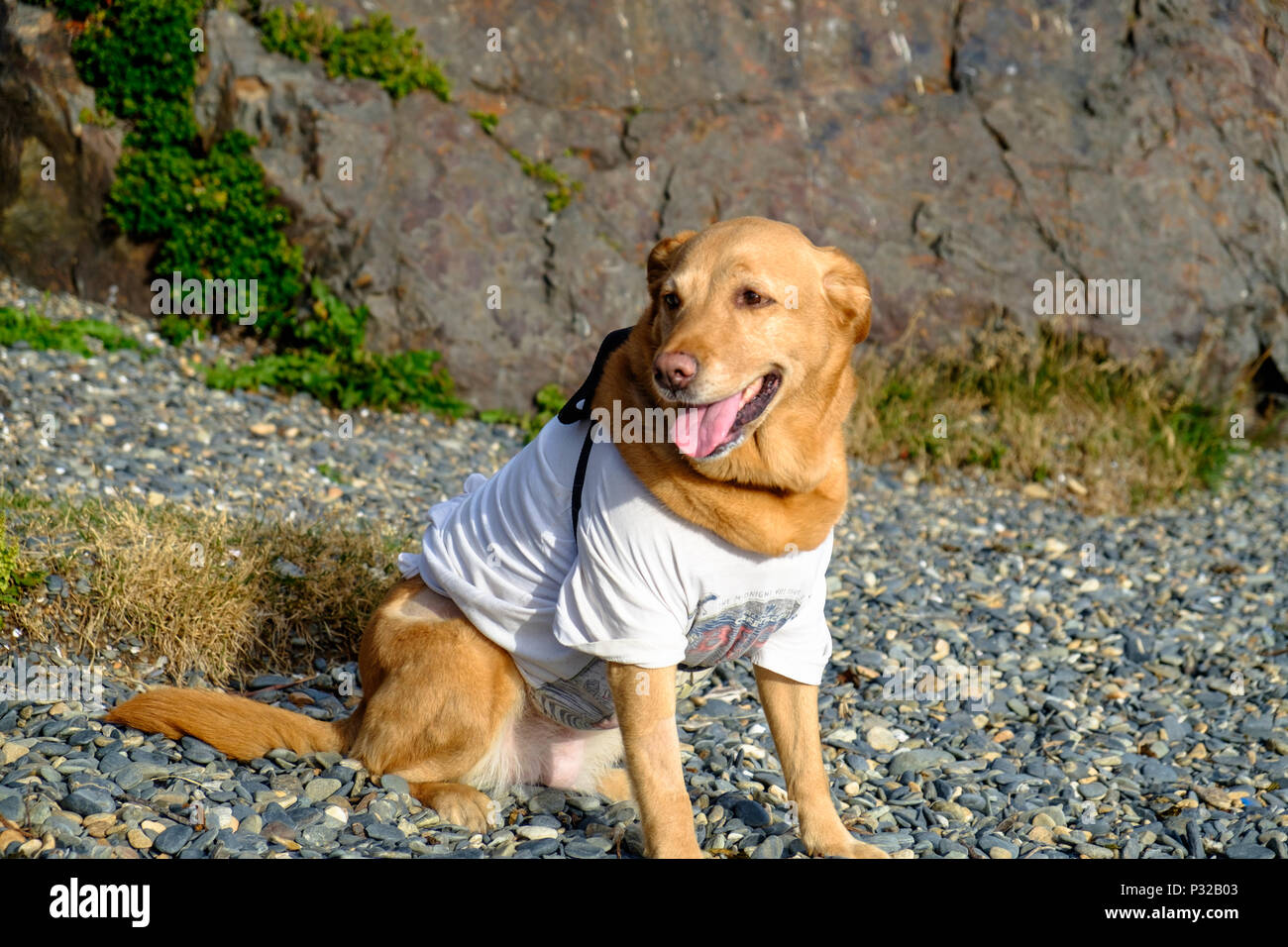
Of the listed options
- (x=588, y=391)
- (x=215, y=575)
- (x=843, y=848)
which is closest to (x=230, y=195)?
(x=215, y=575)

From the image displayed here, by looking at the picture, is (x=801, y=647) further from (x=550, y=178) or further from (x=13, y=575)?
(x=550, y=178)

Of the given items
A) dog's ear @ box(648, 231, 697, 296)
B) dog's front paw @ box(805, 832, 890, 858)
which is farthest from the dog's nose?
dog's front paw @ box(805, 832, 890, 858)

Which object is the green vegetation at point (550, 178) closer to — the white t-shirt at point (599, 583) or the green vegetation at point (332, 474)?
the green vegetation at point (332, 474)

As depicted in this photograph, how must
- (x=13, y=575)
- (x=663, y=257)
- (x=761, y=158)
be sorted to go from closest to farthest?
(x=663, y=257) → (x=13, y=575) → (x=761, y=158)

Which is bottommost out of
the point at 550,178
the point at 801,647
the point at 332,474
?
the point at 801,647

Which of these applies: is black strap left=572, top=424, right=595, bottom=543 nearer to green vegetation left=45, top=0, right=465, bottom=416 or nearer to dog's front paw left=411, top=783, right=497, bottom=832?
dog's front paw left=411, top=783, right=497, bottom=832

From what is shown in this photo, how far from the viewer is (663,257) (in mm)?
3459

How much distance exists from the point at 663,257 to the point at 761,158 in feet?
17.5

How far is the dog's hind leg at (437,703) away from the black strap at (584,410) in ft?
1.67

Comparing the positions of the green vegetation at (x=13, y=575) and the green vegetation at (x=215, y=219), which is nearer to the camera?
the green vegetation at (x=13, y=575)

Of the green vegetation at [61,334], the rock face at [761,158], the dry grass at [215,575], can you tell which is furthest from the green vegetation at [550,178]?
the dry grass at [215,575]

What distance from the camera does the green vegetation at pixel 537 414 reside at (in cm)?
777

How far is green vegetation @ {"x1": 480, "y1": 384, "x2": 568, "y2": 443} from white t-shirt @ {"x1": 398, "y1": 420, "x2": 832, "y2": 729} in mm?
4054
